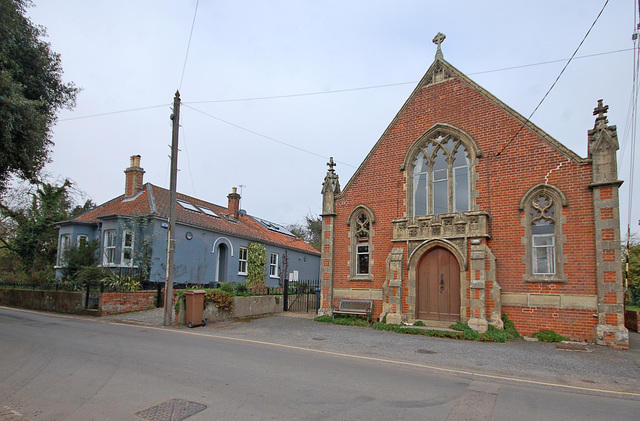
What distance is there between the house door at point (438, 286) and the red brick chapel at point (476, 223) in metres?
0.04

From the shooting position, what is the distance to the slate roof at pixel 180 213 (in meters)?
23.8

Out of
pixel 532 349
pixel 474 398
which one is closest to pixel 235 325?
pixel 532 349

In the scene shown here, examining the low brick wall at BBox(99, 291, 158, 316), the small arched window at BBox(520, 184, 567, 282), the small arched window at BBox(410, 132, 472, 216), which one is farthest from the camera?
the low brick wall at BBox(99, 291, 158, 316)

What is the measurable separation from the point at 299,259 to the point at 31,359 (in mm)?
27455

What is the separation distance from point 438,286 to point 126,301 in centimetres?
1339

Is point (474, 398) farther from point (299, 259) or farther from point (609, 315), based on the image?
point (299, 259)

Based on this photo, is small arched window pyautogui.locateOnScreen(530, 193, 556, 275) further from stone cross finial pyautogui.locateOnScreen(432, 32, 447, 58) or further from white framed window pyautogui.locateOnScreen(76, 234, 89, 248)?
white framed window pyautogui.locateOnScreen(76, 234, 89, 248)

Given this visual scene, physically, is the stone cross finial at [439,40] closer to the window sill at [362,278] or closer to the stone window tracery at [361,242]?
the stone window tracery at [361,242]

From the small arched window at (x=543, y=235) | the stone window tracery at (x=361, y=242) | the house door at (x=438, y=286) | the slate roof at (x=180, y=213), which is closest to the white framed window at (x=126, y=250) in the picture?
the slate roof at (x=180, y=213)

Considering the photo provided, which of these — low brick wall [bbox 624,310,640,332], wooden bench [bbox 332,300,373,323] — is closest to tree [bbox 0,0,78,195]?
wooden bench [bbox 332,300,373,323]

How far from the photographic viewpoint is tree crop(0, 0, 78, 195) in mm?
9242

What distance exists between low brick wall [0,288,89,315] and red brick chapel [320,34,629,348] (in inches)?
433

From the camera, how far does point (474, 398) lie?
6051mm

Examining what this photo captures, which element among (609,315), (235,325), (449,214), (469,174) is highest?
(469,174)
